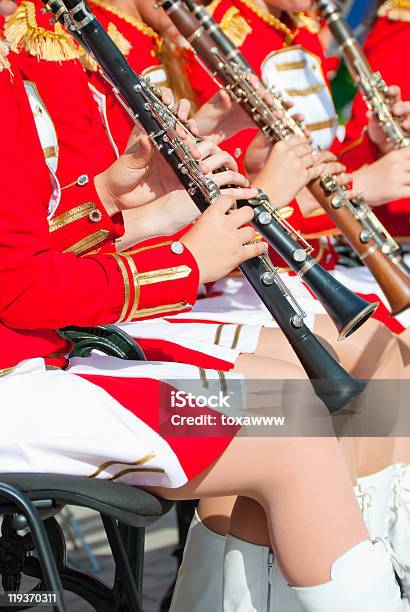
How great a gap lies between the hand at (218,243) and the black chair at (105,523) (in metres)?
0.30

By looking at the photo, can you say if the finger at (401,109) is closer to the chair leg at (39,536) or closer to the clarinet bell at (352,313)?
the clarinet bell at (352,313)

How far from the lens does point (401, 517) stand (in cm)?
144

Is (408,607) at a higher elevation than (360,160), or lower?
lower

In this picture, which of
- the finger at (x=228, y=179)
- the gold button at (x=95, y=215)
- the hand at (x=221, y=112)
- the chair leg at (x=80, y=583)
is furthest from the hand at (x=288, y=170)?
the chair leg at (x=80, y=583)

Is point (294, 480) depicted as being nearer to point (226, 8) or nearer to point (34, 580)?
point (34, 580)

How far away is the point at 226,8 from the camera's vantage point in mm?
2127

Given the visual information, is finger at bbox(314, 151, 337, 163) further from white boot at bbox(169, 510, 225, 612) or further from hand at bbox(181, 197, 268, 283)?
white boot at bbox(169, 510, 225, 612)

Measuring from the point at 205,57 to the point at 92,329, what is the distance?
70cm

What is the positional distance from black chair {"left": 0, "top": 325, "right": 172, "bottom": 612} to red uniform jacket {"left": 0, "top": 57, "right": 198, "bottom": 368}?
135mm

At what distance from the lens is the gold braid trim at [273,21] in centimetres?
216

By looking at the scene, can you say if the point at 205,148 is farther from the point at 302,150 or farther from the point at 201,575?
the point at 201,575

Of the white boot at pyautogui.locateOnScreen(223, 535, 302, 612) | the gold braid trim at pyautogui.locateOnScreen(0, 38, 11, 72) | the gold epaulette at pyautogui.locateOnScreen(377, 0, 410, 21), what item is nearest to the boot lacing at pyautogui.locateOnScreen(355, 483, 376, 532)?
the white boot at pyautogui.locateOnScreen(223, 535, 302, 612)

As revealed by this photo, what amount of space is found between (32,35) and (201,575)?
0.93m

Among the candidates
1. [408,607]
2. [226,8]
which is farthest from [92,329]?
[226,8]
